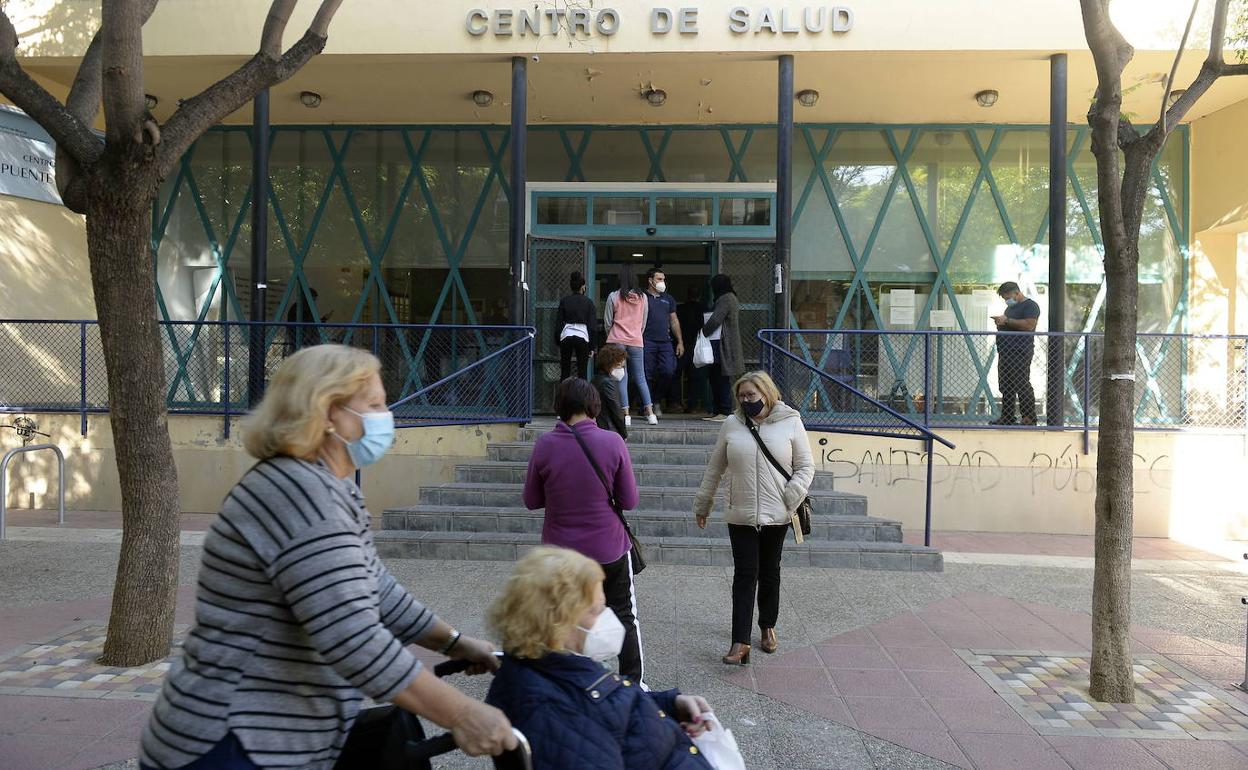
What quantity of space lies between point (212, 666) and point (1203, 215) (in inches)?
552

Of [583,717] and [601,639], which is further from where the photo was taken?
[601,639]

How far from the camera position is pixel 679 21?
10.7 meters

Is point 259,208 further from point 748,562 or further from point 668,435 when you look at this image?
point 748,562

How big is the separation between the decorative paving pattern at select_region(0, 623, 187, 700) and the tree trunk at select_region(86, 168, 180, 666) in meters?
0.13

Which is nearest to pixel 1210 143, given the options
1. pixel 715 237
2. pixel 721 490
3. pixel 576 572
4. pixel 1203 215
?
pixel 1203 215

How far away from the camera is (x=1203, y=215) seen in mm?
12633

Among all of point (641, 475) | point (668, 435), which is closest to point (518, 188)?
point (668, 435)

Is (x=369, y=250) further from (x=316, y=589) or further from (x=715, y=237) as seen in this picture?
(x=316, y=589)

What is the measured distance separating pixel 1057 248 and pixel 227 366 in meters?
9.59

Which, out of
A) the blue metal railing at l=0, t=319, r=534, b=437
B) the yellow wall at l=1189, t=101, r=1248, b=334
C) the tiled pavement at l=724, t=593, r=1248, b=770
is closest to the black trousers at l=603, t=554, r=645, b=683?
the tiled pavement at l=724, t=593, r=1248, b=770

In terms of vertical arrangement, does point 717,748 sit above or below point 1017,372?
below

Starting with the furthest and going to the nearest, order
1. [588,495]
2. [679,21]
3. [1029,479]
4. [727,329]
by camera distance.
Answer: [727,329]
[679,21]
[1029,479]
[588,495]

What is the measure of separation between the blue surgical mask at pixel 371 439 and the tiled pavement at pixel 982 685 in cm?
318

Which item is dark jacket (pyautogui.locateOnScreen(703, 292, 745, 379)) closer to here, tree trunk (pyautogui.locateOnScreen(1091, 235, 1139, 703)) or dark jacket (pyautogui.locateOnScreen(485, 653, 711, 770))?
tree trunk (pyautogui.locateOnScreen(1091, 235, 1139, 703))
